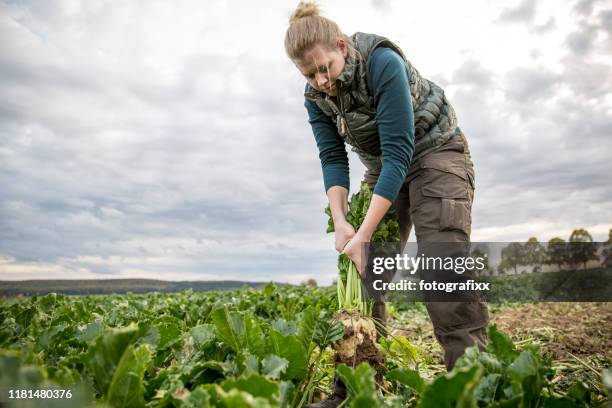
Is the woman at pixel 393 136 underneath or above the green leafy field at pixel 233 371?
above

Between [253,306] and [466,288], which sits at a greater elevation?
[466,288]

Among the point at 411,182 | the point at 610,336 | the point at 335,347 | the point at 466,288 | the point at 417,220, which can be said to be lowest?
the point at 610,336

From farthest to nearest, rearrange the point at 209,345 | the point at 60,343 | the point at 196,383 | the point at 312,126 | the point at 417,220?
the point at 312,126, the point at 417,220, the point at 60,343, the point at 209,345, the point at 196,383

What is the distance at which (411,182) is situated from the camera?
128 inches

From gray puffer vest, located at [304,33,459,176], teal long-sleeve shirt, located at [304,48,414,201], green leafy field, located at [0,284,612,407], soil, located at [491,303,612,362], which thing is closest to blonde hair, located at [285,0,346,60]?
gray puffer vest, located at [304,33,459,176]

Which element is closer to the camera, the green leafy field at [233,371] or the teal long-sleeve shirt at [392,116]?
the green leafy field at [233,371]

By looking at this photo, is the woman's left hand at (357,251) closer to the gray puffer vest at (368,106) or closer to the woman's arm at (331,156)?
the woman's arm at (331,156)

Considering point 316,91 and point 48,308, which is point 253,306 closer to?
point 48,308

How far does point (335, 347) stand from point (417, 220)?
1.06 m

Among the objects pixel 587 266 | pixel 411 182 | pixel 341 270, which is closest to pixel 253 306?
pixel 341 270

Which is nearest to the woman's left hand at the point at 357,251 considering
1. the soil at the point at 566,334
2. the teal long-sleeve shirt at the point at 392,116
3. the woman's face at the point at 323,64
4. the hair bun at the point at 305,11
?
the teal long-sleeve shirt at the point at 392,116

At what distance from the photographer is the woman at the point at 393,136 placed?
2.80 m

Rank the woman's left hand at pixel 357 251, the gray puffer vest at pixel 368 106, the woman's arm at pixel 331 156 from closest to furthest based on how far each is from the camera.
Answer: the woman's left hand at pixel 357 251
the gray puffer vest at pixel 368 106
the woman's arm at pixel 331 156

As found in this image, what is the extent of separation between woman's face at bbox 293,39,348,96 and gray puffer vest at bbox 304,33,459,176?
46mm
